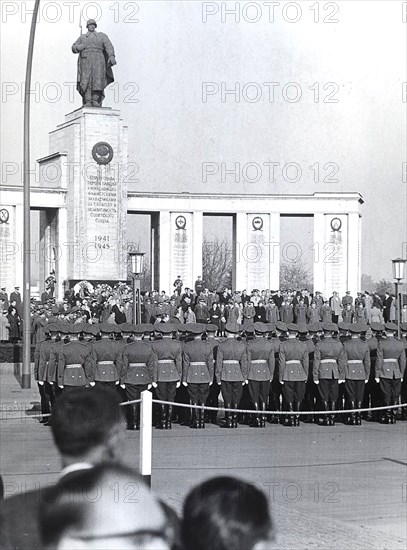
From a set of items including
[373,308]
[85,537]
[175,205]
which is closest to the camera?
[85,537]

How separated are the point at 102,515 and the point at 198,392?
12197mm

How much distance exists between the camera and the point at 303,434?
14.3 meters

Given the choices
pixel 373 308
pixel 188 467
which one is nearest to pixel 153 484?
pixel 188 467

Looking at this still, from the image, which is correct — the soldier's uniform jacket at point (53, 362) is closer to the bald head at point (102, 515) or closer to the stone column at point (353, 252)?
the bald head at point (102, 515)

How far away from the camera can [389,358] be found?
15672 mm

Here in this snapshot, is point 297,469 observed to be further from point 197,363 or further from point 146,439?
point 197,363

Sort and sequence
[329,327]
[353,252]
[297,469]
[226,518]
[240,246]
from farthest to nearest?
[240,246]
[353,252]
[329,327]
[297,469]
[226,518]

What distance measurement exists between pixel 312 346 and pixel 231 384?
142cm

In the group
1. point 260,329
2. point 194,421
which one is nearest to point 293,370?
point 260,329

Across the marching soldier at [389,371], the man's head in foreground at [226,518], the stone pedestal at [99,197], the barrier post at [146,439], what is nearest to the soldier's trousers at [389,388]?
the marching soldier at [389,371]

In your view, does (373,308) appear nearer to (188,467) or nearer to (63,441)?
(188,467)

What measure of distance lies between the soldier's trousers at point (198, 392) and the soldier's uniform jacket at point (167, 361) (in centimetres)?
24

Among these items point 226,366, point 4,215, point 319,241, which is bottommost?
point 226,366

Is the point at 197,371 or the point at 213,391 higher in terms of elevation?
the point at 197,371
